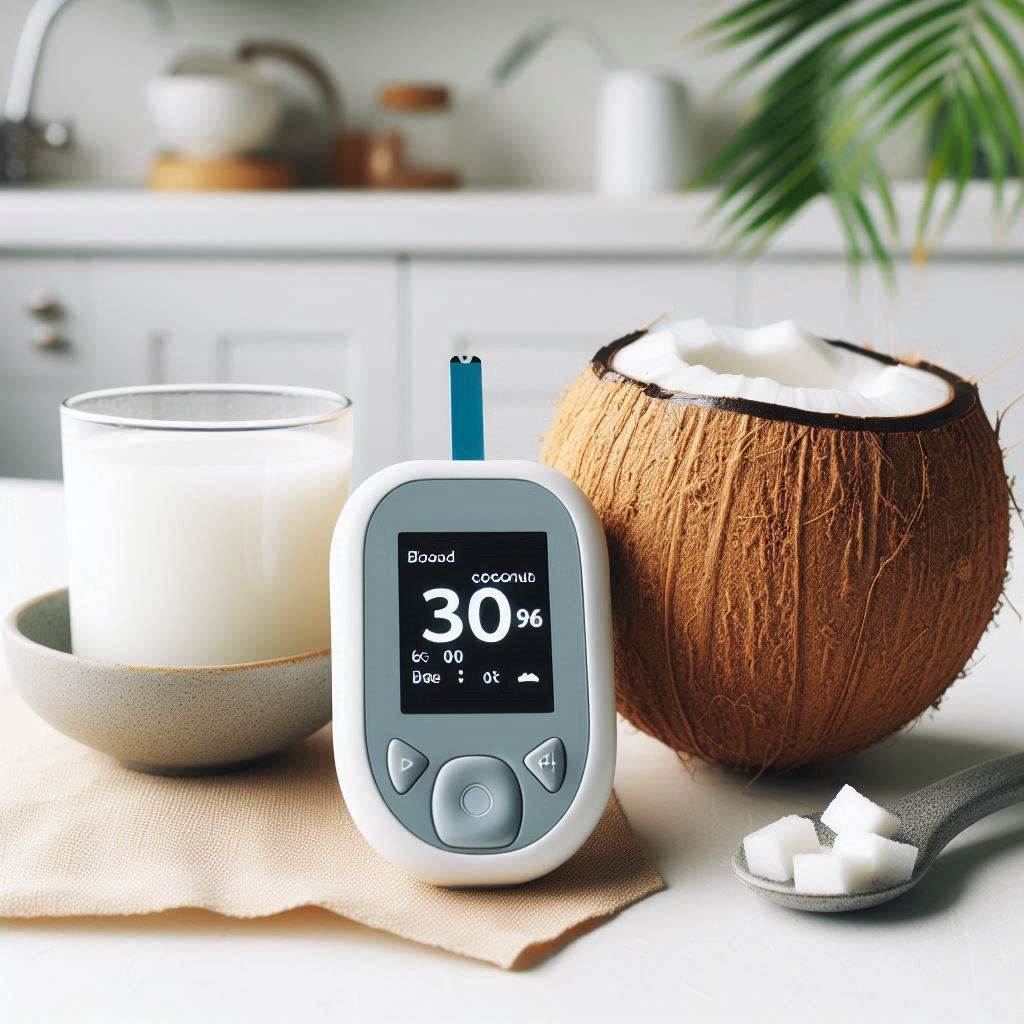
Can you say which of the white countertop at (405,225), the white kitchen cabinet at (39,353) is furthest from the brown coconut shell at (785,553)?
the white kitchen cabinet at (39,353)

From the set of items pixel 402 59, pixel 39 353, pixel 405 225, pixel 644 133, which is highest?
pixel 402 59

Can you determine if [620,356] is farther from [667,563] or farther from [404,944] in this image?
[404,944]

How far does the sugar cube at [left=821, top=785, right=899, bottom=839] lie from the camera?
0.46m

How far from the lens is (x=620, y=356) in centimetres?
56

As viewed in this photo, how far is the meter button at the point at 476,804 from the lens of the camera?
1.50 ft

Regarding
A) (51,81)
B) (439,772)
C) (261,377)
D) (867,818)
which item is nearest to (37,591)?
(439,772)

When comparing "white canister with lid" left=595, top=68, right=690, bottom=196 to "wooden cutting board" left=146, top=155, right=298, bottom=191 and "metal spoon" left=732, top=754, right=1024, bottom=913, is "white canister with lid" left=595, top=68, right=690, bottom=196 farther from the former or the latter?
"metal spoon" left=732, top=754, right=1024, bottom=913

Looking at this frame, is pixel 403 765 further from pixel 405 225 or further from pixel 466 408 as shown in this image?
pixel 405 225

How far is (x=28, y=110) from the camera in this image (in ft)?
7.90

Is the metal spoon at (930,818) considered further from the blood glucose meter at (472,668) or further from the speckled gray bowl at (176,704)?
the speckled gray bowl at (176,704)

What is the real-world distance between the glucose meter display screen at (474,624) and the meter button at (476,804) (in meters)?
0.02

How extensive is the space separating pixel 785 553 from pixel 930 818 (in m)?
0.11

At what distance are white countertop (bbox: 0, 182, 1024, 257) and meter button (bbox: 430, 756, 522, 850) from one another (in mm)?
1512

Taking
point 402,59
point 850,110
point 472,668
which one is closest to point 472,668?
point 472,668
